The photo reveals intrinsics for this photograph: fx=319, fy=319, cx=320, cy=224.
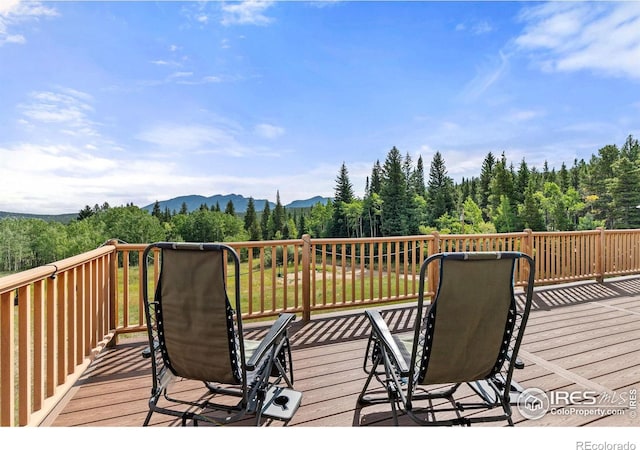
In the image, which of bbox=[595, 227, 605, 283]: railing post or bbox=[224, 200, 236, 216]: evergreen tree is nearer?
bbox=[595, 227, 605, 283]: railing post

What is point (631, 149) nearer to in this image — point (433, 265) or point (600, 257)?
point (600, 257)

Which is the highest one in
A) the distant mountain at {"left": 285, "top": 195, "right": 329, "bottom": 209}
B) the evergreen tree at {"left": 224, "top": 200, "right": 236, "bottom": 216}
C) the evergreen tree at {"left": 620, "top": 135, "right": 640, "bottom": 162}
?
the evergreen tree at {"left": 620, "top": 135, "right": 640, "bottom": 162}

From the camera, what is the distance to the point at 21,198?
375 inches

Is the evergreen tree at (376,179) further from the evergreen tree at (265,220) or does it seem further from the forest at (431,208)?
the evergreen tree at (265,220)

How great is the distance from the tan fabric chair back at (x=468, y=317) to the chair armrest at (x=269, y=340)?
81 centimetres

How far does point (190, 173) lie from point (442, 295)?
16.4 meters

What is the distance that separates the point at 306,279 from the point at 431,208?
134 feet

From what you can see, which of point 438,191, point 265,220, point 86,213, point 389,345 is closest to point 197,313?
point 389,345

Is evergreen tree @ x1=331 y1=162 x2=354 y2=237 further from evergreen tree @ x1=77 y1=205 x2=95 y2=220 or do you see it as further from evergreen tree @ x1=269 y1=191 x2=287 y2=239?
evergreen tree @ x1=77 y1=205 x2=95 y2=220

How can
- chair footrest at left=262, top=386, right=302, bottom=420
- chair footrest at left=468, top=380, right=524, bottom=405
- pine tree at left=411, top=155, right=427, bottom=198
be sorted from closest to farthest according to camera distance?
chair footrest at left=468, top=380, right=524, bottom=405, chair footrest at left=262, top=386, right=302, bottom=420, pine tree at left=411, top=155, right=427, bottom=198

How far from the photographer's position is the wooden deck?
1.90 meters

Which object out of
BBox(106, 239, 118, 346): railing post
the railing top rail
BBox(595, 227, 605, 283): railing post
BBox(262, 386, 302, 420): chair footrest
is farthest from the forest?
BBox(262, 386, 302, 420): chair footrest

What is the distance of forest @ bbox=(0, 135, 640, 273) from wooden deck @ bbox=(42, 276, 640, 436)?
1925 centimetres
